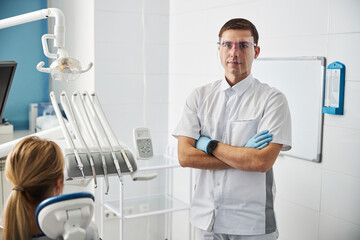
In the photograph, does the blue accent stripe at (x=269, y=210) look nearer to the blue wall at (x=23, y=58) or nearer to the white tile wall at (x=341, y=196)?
the white tile wall at (x=341, y=196)

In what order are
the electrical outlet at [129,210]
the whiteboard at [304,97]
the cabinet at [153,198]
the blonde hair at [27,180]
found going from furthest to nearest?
the electrical outlet at [129,210] → the cabinet at [153,198] → the whiteboard at [304,97] → the blonde hair at [27,180]

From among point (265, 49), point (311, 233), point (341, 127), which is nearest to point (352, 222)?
point (311, 233)

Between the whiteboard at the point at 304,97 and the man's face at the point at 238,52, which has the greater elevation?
the man's face at the point at 238,52

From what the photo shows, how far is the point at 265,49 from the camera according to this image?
2.71 meters

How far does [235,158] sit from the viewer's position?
2.07m

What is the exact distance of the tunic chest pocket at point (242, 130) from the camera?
84.4 inches

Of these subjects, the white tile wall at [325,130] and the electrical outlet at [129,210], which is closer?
the white tile wall at [325,130]

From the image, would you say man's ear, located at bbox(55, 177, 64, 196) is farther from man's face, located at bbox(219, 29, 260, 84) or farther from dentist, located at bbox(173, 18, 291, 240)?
man's face, located at bbox(219, 29, 260, 84)

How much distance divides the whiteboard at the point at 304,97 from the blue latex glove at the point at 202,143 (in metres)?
0.58

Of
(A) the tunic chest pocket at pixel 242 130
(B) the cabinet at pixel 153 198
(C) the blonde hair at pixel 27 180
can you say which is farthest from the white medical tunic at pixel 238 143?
(B) the cabinet at pixel 153 198

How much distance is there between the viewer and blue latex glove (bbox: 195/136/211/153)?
2.19m

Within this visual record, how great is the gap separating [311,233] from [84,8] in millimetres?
2277

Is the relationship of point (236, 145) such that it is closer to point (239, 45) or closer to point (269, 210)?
point (269, 210)

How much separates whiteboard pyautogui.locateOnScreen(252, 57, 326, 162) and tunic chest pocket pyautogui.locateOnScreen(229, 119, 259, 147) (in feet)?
1.37
